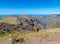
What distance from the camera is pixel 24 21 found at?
93.9 metres

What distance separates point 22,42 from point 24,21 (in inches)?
2844

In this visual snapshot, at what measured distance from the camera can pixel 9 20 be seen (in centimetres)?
8594

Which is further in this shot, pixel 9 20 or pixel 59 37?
pixel 9 20

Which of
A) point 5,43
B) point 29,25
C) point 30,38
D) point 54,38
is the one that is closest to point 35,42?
point 30,38

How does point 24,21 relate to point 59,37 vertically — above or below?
below

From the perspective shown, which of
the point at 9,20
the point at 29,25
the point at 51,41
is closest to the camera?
the point at 51,41

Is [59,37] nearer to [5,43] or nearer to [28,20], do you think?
[5,43]

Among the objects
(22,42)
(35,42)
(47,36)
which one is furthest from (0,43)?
(47,36)

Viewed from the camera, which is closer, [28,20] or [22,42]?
[22,42]

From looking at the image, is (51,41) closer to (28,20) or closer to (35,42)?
(35,42)

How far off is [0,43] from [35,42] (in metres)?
4.93

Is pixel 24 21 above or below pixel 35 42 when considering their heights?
below

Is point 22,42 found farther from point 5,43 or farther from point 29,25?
point 29,25

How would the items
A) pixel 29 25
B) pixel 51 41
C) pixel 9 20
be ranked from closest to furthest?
pixel 51 41
pixel 9 20
pixel 29 25
